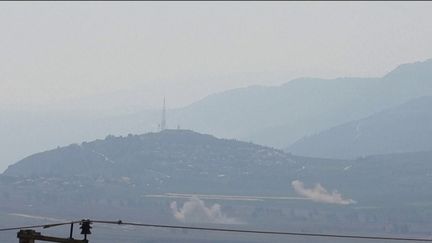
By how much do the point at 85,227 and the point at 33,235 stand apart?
3.48 metres

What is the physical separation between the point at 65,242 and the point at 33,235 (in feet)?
7.99

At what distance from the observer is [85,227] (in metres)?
74.4

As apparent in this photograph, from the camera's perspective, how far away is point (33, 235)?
72938 millimetres

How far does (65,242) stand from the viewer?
71.9 metres

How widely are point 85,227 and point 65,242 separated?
282cm
